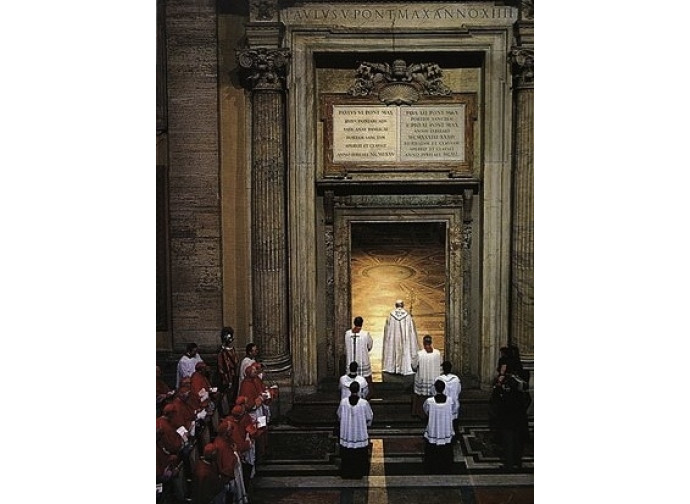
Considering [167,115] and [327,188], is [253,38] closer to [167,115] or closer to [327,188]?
[167,115]

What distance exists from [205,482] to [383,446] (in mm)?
1958

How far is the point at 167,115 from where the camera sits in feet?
27.4

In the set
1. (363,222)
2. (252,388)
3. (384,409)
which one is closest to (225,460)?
(252,388)

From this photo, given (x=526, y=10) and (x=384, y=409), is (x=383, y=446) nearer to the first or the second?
(x=384, y=409)

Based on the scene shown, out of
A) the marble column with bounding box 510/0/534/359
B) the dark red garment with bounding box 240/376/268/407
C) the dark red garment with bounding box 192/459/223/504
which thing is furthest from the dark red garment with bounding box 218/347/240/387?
the marble column with bounding box 510/0/534/359

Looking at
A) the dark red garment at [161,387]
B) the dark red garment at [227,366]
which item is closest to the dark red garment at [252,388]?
the dark red garment at [227,366]

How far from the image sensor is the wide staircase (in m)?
7.20

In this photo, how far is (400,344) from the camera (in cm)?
919

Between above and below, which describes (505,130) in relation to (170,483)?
above

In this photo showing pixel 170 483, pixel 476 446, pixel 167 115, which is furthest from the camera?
pixel 167 115

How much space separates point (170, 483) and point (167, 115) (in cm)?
397

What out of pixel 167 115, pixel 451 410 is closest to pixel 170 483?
pixel 451 410

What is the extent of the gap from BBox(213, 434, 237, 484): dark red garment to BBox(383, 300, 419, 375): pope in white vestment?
113 inches

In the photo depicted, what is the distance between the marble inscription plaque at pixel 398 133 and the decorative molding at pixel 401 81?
14cm
